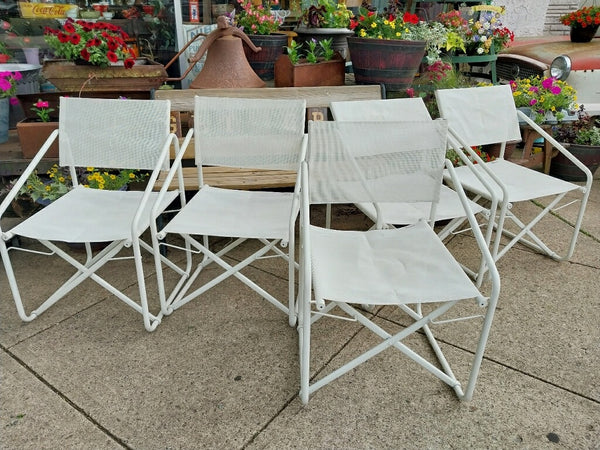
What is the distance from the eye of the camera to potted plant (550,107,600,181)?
429 cm

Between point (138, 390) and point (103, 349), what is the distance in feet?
1.21

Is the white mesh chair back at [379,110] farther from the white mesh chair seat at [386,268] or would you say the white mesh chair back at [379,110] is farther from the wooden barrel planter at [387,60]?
the white mesh chair seat at [386,268]

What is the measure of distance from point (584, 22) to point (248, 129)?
447 centimetres

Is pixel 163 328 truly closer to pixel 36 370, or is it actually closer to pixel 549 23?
pixel 36 370

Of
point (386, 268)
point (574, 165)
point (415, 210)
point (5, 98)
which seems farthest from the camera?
point (574, 165)

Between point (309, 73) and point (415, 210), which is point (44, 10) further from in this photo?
point (415, 210)

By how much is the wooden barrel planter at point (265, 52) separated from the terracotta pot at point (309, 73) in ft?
1.40

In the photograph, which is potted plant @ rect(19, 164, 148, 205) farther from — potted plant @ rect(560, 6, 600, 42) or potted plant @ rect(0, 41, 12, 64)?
potted plant @ rect(560, 6, 600, 42)

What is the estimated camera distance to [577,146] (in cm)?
428

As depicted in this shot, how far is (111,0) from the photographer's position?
4.53 m

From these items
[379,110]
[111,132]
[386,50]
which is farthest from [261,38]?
[111,132]

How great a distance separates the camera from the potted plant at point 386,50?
11.1 feet

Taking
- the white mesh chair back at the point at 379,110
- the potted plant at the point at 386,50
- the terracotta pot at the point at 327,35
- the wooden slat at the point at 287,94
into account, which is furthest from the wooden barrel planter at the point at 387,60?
the white mesh chair back at the point at 379,110

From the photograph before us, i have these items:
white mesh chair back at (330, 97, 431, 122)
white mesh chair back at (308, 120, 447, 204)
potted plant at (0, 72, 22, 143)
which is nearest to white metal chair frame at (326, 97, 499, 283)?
white mesh chair back at (330, 97, 431, 122)
